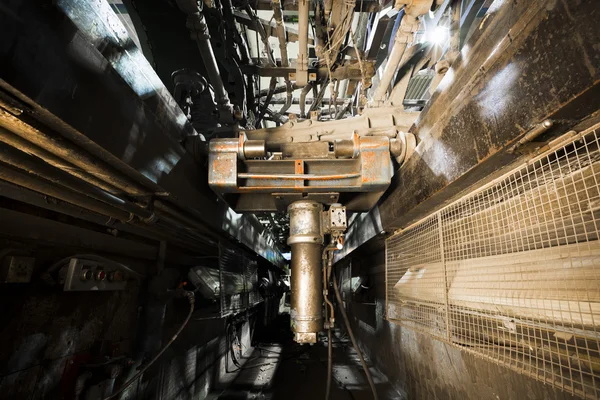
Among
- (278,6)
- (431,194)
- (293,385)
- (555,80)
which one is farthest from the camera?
(293,385)

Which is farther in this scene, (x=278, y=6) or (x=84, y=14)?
(x=278, y=6)

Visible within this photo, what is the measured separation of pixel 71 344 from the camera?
1722 millimetres

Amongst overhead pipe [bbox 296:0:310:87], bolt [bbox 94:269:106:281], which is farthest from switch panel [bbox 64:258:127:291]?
overhead pipe [bbox 296:0:310:87]

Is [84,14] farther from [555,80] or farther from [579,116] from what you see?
[579,116]

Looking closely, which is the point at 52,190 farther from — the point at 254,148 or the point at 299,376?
the point at 299,376

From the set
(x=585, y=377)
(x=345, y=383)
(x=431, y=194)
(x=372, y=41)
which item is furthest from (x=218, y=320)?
(x=372, y=41)

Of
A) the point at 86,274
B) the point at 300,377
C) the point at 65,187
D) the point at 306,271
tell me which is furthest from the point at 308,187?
the point at 300,377

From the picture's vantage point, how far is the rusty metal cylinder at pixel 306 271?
198 cm

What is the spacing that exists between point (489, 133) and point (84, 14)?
60.8 inches

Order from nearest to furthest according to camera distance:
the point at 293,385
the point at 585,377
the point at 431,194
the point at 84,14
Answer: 1. the point at 84,14
2. the point at 585,377
3. the point at 431,194
4. the point at 293,385

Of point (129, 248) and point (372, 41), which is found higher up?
point (372, 41)

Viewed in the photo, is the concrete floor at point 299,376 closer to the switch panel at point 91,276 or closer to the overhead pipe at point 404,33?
the switch panel at point 91,276

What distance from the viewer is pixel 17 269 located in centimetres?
138

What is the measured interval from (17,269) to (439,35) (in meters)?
3.00
